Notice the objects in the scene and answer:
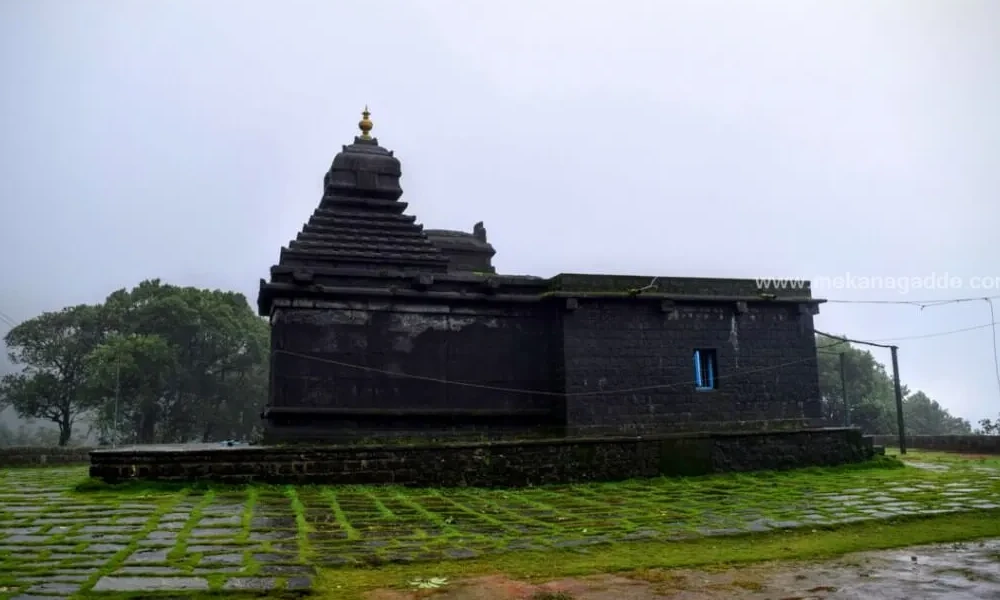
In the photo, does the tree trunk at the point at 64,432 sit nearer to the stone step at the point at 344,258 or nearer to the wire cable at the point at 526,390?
the stone step at the point at 344,258

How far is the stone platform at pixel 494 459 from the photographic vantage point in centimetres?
1048

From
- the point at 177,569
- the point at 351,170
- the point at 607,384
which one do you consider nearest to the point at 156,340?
the point at 351,170

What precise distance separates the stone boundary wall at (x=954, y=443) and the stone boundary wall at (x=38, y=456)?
997 inches

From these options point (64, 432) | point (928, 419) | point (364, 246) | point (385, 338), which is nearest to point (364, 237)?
point (364, 246)

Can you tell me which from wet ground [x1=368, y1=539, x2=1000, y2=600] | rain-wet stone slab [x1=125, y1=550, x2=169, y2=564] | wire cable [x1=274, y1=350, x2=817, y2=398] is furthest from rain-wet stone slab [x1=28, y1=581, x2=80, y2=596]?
wire cable [x1=274, y1=350, x2=817, y2=398]

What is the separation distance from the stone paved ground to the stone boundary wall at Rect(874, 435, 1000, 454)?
10.3 metres

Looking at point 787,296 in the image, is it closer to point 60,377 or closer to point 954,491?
point 954,491

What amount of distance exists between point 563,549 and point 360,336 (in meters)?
7.92

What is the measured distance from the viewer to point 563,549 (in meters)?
6.48

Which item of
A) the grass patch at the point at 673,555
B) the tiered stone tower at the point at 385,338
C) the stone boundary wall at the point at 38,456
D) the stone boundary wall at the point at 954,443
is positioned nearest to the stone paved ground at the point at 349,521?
the grass patch at the point at 673,555

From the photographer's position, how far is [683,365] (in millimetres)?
14984

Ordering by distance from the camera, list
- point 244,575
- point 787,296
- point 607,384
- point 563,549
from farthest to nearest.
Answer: point 787,296 < point 607,384 < point 563,549 < point 244,575

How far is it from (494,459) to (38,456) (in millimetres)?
15283

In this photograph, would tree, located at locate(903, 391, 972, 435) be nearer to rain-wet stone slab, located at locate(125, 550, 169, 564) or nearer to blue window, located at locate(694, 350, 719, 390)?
blue window, located at locate(694, 350, 719, 390)
